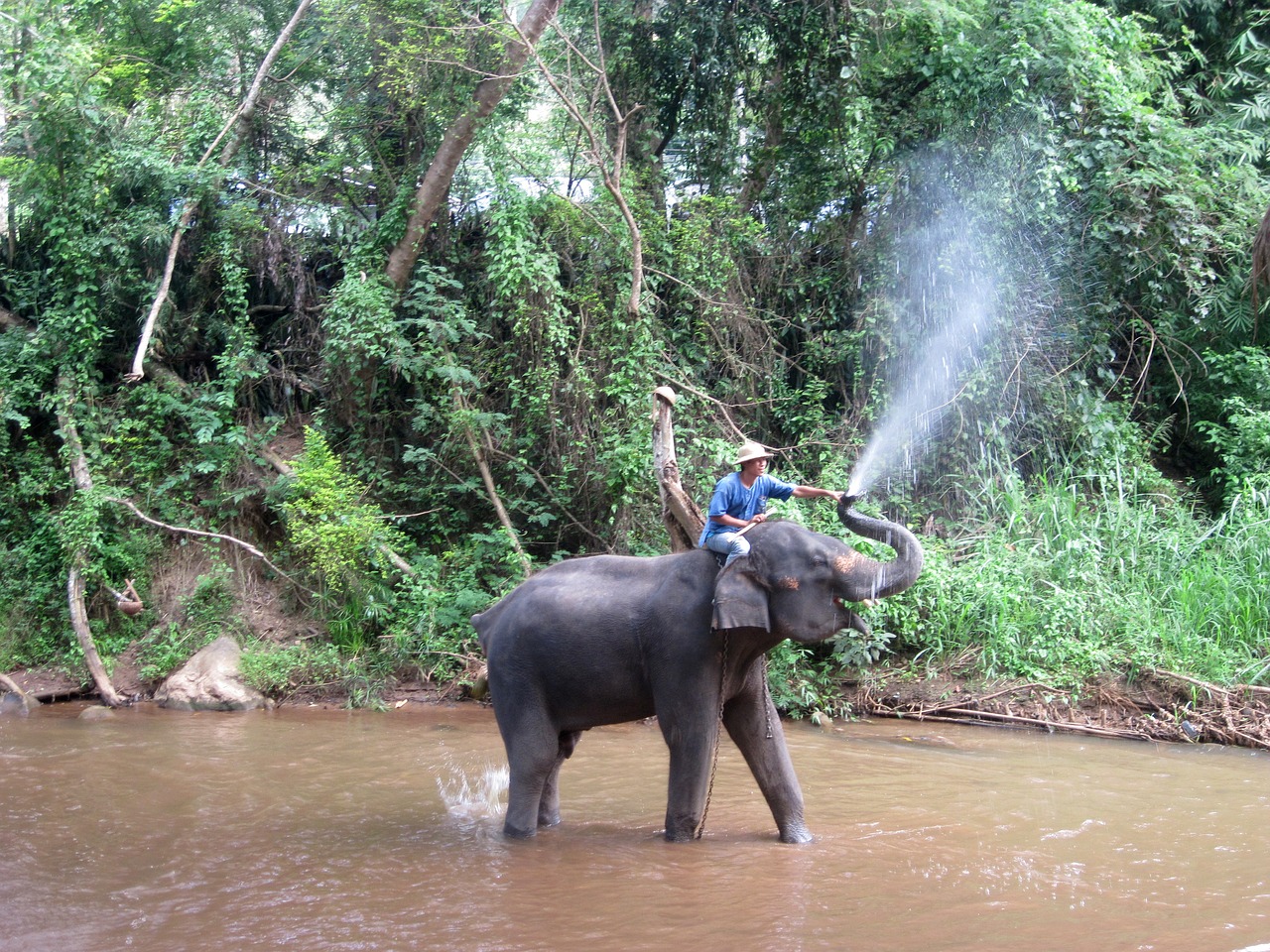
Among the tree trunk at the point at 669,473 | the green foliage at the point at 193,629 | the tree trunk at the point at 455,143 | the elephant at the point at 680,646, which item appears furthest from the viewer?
the tree trunk at the point at 455,143

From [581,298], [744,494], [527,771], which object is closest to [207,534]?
[581,298]

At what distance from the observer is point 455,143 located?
1194 centimetres

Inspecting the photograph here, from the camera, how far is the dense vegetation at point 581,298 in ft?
36.9

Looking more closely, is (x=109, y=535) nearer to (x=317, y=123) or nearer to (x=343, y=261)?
(x=343, y=261)

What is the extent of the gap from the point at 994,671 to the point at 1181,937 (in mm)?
5251

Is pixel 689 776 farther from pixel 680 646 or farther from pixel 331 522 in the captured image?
pixel 331 522

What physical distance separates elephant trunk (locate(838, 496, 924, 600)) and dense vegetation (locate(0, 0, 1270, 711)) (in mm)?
4851

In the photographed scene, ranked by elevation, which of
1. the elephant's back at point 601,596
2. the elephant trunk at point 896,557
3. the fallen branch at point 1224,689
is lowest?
the fallen branch at point 1224,689

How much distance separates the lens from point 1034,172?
11.8 metres

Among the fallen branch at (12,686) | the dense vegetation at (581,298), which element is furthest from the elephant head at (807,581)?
the fallen branch at (12,686)

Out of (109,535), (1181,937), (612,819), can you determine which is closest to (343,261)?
(109,535)

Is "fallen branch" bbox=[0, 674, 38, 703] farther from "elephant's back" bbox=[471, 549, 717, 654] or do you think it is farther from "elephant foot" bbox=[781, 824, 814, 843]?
"elephant foot" bbox=[781, 824, 814, 843]

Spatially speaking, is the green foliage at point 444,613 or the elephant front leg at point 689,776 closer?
the elephant front leg at point 689,776

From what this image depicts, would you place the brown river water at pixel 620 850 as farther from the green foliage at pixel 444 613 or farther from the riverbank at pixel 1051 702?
the green foliage at pixel 444 613
